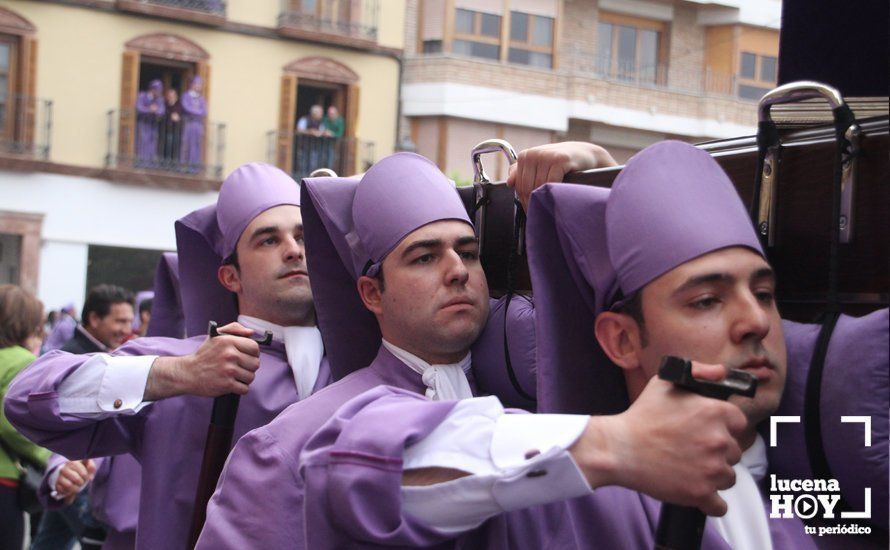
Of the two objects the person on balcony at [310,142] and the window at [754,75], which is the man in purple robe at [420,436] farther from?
the window at [754,75]

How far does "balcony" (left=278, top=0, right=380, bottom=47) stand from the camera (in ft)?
65.2

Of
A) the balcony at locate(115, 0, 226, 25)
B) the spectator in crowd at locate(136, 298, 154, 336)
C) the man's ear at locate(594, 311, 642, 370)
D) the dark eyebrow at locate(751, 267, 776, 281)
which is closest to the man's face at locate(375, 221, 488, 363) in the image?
the man's ear at locate(594, 311, 642, 370)

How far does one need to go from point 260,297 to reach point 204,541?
47.6 inches

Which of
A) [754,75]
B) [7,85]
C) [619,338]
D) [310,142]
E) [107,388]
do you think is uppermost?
[754,75]

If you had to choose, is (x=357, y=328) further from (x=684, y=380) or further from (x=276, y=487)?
(x=684, y=380)

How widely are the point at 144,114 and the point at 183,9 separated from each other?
1576 millimetres

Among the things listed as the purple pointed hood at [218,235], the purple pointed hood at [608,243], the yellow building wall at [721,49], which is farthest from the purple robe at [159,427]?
the yellow building wall at [721,49]

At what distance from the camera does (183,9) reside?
19109 mm

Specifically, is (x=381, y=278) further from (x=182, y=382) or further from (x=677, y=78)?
(x=677, y=78)

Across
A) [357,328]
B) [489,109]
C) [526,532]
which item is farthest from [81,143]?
[526,532]

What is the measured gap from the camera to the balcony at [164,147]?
61.9ft

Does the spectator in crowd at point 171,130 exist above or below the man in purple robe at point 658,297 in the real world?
above

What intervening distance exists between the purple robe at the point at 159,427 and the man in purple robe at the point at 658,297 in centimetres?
165

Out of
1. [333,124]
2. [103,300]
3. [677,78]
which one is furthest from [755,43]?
[103,300]
